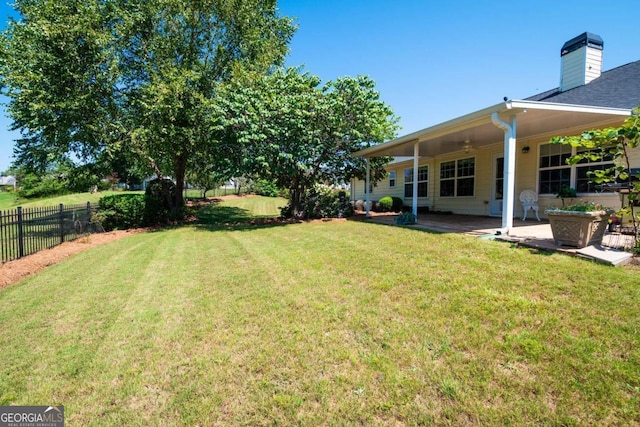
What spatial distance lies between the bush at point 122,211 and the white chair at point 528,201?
1352 cm

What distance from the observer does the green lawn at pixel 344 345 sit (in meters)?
2.11

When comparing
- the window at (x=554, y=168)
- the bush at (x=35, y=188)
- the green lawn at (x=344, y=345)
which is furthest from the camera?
the bush at (x=35, y=188)

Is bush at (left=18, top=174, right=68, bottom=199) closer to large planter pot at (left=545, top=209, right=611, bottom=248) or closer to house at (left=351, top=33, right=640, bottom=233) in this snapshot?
house at (left=351, top=33, right=640, bottom=233)

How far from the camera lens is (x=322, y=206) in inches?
509

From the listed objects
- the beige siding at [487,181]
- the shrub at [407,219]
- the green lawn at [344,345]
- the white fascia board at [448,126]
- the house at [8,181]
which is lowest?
the green lawn at [344,345]

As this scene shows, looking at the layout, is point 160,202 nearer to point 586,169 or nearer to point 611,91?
point 586,169

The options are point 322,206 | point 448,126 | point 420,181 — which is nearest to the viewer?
point 448,126

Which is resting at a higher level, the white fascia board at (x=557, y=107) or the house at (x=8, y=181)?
the house at (x=8, y=181)

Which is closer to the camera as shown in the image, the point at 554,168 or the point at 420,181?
the point at 554,168

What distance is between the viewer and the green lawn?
6.91ft

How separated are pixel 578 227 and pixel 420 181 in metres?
10.5

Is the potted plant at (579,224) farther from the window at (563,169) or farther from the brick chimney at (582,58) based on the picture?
the brick chimney at (582,58)

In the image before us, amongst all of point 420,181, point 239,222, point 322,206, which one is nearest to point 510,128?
point 322,206

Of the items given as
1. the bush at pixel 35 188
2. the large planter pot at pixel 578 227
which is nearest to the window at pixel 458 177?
the large planter pot at pixel 578 227
